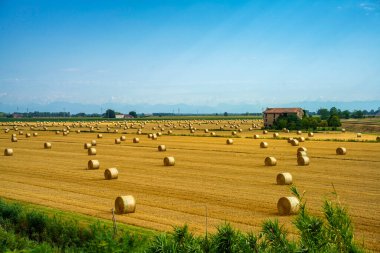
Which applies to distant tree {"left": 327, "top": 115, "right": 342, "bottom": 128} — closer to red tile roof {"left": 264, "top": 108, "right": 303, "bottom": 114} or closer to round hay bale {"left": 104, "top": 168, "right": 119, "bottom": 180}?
red tile roof {"left": 264, "top": 108, "right": 303, "bottom": 114}

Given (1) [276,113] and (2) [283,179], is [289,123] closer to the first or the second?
(1) [276,113]

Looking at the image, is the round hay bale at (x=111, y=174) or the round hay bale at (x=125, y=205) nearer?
the round hay bale at (x=125, y=205)

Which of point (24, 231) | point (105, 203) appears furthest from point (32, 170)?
point (24, 231)

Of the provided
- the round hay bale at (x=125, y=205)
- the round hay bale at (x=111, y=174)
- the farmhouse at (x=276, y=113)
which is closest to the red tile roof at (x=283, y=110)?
the farmhouse at (x=276, y=113)

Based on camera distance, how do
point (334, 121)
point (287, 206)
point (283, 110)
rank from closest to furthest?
point (287, 206) → point (334, 121) → point (283, 110)

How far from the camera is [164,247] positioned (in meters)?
8.58

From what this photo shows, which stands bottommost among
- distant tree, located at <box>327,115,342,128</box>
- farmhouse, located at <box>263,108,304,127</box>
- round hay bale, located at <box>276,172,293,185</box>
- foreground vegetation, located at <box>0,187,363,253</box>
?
round hay bale, located at <box>276,172,293,185</box>

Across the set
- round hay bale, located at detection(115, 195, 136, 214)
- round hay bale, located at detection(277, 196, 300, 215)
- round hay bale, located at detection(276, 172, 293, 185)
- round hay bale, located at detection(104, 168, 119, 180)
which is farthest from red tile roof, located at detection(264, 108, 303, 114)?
round hay bale, located at detection(115, 195, 136, 214)

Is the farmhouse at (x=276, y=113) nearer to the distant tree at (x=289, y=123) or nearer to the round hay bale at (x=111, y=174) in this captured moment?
the distant tree at (x=289, y=123)

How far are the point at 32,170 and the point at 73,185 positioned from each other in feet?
28.1

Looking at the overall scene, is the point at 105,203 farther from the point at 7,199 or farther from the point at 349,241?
the point at 349,241

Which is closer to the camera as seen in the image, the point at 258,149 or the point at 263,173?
the point at 263,173

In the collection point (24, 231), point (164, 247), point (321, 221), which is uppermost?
point (321, 221)

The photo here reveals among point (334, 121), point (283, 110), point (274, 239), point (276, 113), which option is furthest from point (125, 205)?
point (283, 110)
